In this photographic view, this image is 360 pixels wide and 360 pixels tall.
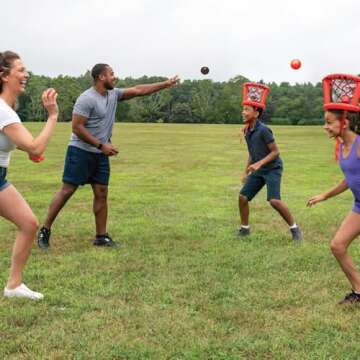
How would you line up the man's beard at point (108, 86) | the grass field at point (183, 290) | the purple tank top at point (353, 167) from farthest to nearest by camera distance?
1. the man's beard at point (108, 86)
2. the purple tank top at point (353, 167)
3. the grass field at point (183, 290)

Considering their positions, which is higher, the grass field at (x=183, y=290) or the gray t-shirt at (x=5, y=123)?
the gray t-shirt at (x=5, y=123)

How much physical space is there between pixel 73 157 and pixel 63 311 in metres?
2.79

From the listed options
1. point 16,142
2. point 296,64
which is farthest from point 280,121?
point 16,142

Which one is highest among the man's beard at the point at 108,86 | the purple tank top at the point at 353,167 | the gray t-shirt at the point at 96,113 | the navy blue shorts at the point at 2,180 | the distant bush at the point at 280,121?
the man's beard at the point at 108,86

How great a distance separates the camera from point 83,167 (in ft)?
23.6

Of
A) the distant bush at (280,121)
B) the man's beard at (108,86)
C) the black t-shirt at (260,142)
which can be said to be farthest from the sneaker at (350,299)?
the distant bush at (280,121)

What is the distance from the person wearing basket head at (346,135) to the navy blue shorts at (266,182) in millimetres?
2634

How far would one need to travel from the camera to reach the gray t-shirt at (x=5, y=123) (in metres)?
4.54

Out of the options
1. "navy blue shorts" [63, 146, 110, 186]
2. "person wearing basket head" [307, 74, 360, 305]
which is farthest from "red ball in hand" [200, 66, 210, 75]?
"person wearing basket head" [307, 74, 360, 305]

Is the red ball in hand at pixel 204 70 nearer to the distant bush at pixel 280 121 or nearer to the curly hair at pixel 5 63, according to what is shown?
the curly hair at pixel 5 63

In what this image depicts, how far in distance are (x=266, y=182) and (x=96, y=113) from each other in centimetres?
243

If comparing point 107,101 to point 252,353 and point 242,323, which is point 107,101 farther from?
point 252,353

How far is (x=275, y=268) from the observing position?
6.19 meters

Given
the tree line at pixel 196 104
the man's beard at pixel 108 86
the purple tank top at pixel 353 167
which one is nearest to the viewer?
the purple tank top at pixel 353 167
